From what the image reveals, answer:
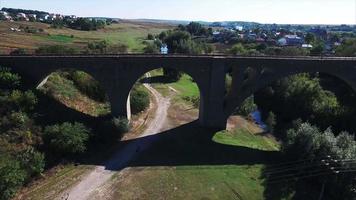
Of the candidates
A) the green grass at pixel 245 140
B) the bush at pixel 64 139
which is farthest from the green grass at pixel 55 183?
the green grass at pixel 245 140

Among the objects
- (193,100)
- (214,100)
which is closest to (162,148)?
(214,100)

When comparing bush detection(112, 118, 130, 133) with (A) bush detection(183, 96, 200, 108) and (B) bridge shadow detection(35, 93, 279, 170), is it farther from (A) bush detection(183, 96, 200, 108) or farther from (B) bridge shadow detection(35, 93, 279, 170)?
(A) bush detection(183, 96, 200, 108)

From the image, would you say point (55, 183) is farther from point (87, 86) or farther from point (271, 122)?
point (271, 122)

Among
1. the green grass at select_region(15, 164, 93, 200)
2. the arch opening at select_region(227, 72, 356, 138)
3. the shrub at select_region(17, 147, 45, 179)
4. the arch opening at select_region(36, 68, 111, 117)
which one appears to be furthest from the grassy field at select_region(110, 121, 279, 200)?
A: the arch opening at select_region(36, 68, 111, 117)

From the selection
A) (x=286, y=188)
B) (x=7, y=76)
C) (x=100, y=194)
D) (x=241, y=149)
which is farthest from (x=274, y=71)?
(x=7, y=76)

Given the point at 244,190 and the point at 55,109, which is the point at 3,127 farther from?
the point at 244,190

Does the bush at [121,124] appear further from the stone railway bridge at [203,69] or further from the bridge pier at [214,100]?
the bridge pier at [214,100]
